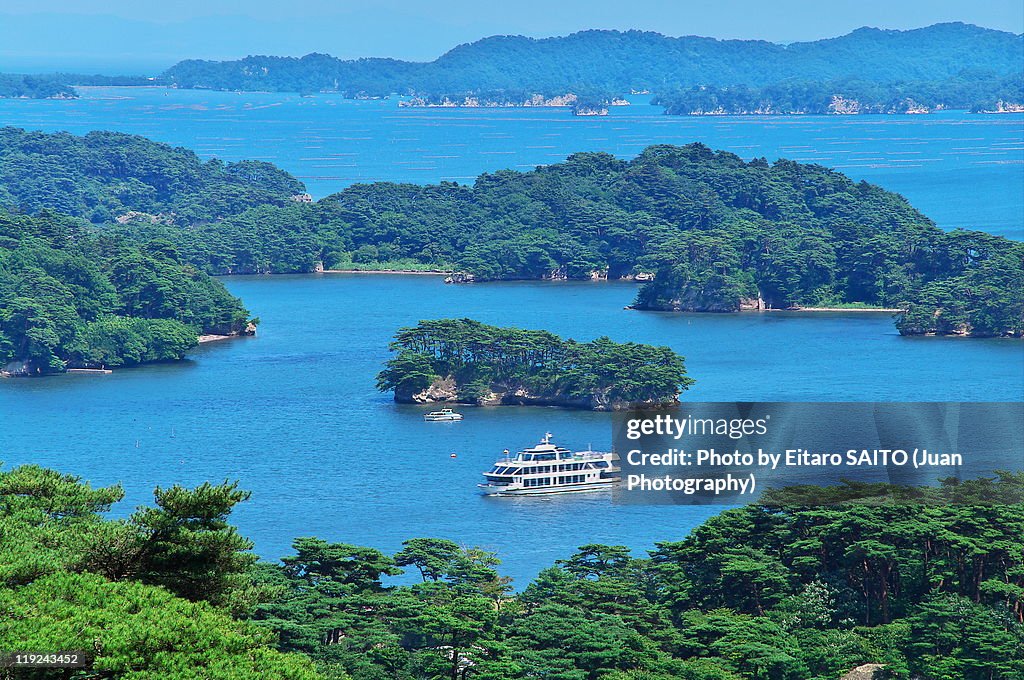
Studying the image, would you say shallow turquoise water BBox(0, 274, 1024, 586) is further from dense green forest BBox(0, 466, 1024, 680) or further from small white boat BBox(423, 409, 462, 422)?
dense green forest BBox(0, 466, 1024, 680)

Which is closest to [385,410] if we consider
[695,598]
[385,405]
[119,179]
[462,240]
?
[385,405]

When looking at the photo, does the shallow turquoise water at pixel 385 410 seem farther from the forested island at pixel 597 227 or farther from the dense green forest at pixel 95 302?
the forested island at pixel 597 227

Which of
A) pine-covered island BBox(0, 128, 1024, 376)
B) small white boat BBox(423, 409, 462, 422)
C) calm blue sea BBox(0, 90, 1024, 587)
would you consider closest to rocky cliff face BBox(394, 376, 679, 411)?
calm blue sea BBox(0, 90, 1024, 587)

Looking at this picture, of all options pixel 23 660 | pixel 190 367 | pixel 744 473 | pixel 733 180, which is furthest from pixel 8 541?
pixel 733 180

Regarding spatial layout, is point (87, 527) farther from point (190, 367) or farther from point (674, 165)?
point (674, 165)

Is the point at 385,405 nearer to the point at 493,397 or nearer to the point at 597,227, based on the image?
the point at 493,397

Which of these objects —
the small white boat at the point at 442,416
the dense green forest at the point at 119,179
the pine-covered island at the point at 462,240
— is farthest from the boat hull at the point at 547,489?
the dense green forest at the point at 119,179

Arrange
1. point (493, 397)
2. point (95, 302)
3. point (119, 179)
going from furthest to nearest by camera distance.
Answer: point (119, 179), point (95, 302), point (493, 397)
